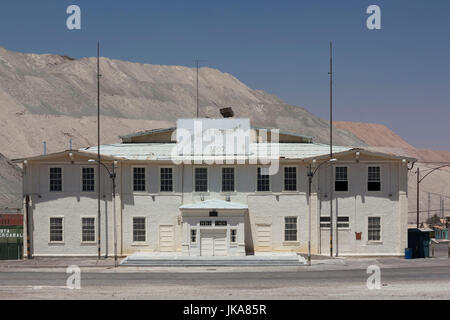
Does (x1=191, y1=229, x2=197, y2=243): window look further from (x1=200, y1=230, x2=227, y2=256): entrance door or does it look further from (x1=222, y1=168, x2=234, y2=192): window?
(x1=222, y1=168, x2=234, y2=192): window

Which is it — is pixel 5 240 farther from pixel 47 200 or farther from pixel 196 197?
pixel 196 197

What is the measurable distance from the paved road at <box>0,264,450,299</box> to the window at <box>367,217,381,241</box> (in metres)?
6.15

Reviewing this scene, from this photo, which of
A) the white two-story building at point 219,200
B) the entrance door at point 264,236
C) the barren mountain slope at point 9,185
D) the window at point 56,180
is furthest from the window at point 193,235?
the barren mountain slope at point 9,185

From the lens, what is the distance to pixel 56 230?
4162 centimetres

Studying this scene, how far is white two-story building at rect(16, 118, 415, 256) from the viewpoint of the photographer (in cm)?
4116

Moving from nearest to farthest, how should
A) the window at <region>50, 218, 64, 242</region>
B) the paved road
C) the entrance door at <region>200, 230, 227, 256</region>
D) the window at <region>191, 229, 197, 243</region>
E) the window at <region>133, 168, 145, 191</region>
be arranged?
1. the paved road
2. the entrance door at <region>200, 230, 227, 256</region>
3. the window at <region>191, 229, 197, 243</region>
4. the window at <region>50, 218, 64, 242</region>
5. the window at <region>133, 168, 145, 191</region>

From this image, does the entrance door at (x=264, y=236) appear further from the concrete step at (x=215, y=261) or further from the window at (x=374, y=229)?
the window at (x=374, y=229)

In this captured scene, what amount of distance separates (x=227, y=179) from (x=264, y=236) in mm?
4640

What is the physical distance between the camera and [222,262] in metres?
38.0

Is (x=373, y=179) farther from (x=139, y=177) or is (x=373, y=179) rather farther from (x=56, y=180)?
(x=56, y=180)

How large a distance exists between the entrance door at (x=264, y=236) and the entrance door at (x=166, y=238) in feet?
19.3

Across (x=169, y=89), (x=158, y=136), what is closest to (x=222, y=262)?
(x=158, y=136)

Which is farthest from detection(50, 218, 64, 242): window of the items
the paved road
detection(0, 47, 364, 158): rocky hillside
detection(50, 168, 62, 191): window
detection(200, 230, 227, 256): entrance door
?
detection(0, 47, 364, 158): rocky hillside
